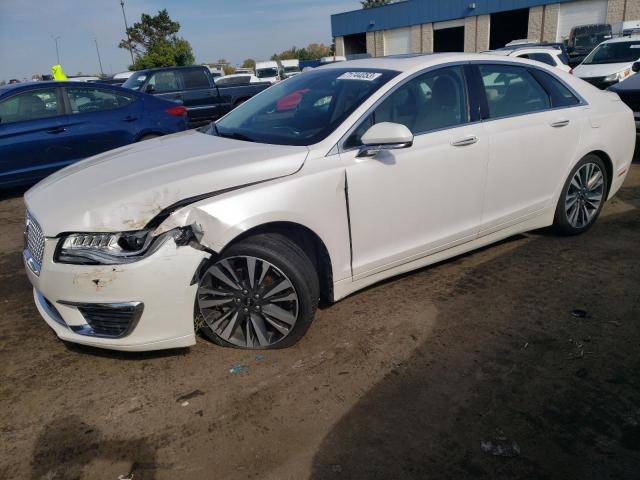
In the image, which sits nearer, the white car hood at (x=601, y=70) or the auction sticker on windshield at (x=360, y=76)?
the auction sticker on windshield at (x=360, y=76)

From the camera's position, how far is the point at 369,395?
271cm

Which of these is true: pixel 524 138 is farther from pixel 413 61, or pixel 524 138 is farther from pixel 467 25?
pixel 467 25

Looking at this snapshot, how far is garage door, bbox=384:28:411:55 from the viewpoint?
3997 cm

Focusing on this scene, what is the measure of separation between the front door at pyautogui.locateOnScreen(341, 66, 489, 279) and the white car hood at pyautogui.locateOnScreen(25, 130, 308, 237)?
0.51 m

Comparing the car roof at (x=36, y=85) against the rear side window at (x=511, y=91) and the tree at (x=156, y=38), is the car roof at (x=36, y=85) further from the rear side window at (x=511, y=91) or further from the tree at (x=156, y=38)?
the tree at (x=156, y=38)

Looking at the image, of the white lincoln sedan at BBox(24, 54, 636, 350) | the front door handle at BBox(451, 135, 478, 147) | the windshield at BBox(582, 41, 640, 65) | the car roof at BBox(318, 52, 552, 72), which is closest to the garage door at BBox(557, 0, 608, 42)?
the windshield at BBox(582, 41, 640, 65)

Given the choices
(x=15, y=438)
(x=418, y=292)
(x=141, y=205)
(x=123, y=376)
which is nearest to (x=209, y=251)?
(x=141, y=205)

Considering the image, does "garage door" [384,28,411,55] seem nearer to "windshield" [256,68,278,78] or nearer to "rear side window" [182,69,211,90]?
"windshield" [256,68,278,78]

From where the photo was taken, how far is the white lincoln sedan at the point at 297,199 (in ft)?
8.95

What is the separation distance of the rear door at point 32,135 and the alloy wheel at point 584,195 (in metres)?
6.18

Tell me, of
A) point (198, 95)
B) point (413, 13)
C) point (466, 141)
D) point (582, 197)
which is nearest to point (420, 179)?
point (466, 141)

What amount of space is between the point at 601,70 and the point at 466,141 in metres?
10.8

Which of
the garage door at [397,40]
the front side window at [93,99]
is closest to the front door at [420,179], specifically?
the front side window at [93,99]

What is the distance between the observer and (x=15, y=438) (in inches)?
99.0
